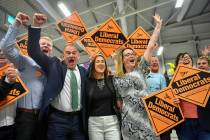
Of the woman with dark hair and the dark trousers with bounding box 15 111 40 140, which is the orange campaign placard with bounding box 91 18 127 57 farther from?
the dark trousers with bounding box 15 111 40 140

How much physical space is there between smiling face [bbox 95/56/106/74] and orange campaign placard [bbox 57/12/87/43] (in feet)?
4.09

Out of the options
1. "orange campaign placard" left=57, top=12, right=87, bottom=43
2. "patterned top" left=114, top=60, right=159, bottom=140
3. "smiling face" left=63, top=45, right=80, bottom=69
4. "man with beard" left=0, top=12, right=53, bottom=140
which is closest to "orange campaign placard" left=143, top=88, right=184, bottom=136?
"patterned top" left=114, top=60, right=159, bottom=140

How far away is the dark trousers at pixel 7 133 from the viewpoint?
2.21m

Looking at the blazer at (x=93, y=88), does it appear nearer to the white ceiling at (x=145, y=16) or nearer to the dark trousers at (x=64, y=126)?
the dark trousers at (x=64, y=126)

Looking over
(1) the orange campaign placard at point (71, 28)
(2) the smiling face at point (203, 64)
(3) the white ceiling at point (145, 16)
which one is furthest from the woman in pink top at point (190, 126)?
(3) the white ceiling at point (145, 16)

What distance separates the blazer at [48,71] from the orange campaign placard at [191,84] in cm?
92

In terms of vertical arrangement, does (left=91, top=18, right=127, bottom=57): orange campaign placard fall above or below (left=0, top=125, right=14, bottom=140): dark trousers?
above

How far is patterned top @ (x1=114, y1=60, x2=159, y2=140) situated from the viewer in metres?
2.30

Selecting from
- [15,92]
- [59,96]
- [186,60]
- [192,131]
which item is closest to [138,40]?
[186,60]

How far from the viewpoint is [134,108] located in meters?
2.35

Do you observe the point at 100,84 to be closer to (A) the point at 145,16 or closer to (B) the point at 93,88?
(B) the point at 93,88

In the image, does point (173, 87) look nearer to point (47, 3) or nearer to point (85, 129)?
point (85, 129)

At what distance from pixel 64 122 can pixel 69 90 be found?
0.30 metres

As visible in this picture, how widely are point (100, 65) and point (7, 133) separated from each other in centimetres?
105
